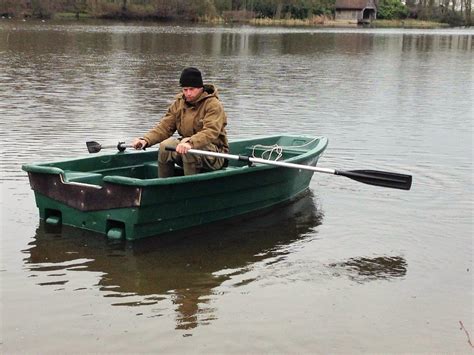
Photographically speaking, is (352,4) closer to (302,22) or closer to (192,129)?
(302,22)

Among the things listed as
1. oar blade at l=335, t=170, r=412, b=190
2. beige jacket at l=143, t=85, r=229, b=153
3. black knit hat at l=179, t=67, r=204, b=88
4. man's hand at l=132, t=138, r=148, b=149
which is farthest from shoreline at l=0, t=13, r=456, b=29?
oar blade at l=335, t=170, r=412, b=190

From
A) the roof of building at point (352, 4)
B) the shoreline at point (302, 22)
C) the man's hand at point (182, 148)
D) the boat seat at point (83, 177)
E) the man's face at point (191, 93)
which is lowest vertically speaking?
the boat seat at point (83, 177)

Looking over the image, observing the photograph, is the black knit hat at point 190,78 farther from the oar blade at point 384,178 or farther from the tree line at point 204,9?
the tree line at point 204,9

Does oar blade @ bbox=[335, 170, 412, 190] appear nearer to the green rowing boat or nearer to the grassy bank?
the green rowing boat

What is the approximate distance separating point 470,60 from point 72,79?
20877 mm

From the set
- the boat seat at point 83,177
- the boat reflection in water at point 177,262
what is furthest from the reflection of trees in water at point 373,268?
the boat seat at point 83,177

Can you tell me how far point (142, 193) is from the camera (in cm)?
770

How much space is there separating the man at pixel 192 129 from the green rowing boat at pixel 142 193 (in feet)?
0.79

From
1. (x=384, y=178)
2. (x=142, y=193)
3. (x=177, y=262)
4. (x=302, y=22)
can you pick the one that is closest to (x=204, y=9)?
(x=302, y=22)

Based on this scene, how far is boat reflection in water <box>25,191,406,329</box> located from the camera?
6.66 meters

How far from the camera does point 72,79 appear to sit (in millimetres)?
23328

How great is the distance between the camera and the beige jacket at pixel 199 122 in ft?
27.7

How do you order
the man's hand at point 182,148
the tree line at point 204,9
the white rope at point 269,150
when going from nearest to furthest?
the man's hand at point 182,148 → the white rope at point 269,150 → the tree line at point 204,9

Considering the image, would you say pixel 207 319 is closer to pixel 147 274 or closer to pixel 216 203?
pixel 147 274
